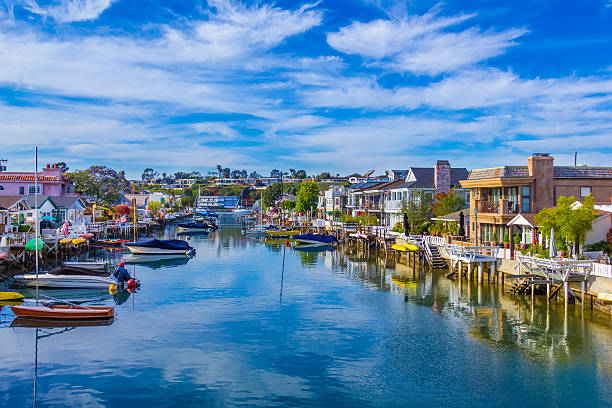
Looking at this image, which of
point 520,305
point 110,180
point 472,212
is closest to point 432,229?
point 472,212

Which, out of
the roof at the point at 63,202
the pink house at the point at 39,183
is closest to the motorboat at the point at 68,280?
the roof at the point at 63,202

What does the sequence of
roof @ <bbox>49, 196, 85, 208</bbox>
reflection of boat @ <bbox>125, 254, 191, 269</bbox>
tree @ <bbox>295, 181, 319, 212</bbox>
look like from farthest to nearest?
tree @ <bbox>295, 181, 319, 212</bbox> < roof @ <bbox>49, 196, 85, 208</bbox> < reflection of boat @ <bbox>125, 254, 191, 269</bbox>

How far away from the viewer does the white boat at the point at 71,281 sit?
4042 centimetres

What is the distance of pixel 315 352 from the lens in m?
24.4

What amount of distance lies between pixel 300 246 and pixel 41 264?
134 feet

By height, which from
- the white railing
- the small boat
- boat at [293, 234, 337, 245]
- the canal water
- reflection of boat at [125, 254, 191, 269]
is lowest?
the canal water

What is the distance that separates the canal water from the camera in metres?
19.4

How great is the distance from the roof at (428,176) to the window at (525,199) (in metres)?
29.7

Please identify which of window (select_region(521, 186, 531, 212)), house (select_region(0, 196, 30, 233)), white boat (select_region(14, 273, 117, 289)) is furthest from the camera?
house (select_region(0, 196, 30, 233))

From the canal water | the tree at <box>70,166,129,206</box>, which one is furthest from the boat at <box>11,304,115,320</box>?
the tree at <box>70,166,129,206</box>

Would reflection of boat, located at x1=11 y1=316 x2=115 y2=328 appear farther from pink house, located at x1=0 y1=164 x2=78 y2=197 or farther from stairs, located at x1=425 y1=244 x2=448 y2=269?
pink house, located at x1=0 y1=164 x2=78 y2=197

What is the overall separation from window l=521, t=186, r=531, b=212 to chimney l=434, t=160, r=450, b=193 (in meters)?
29.4

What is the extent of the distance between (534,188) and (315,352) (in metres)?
30.3

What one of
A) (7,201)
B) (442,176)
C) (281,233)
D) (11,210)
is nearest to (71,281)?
(11,210)
